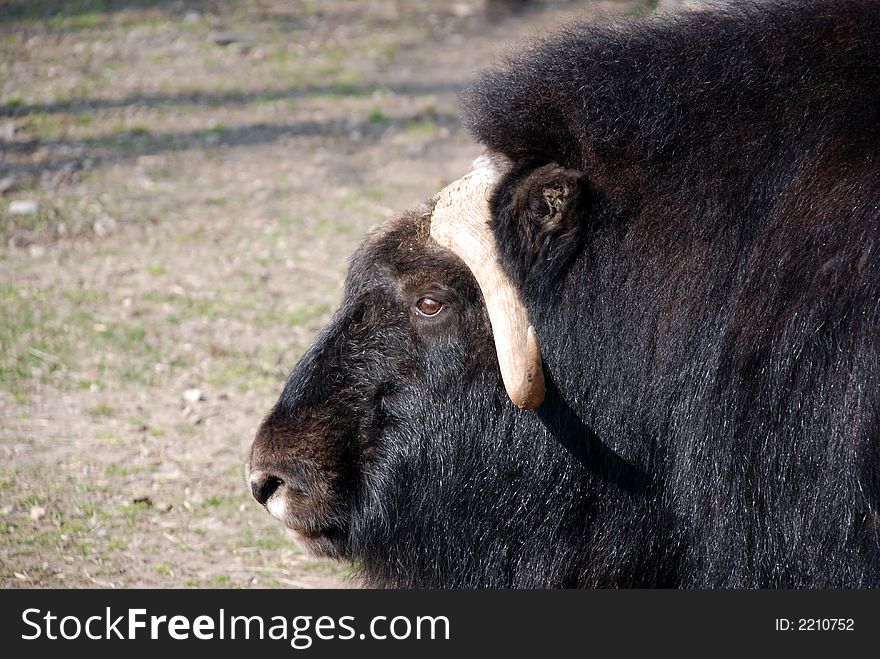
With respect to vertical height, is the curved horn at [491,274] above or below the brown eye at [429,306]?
above

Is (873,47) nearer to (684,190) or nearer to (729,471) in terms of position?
(684,190)

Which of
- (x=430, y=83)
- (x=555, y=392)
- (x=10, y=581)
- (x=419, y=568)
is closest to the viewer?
(x=555, y=392)

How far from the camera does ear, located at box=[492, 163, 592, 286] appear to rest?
7.73 feet

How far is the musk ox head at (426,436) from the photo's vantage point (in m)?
2.55

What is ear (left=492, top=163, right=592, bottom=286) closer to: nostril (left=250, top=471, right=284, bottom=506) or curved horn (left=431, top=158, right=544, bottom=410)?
curved horn (left=431, top=158, right=544, bottom=410)

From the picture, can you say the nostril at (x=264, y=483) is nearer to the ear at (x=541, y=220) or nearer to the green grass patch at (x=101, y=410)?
the ear at (x=541, y=220)

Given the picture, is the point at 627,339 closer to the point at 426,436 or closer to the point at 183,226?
the point at 426,436

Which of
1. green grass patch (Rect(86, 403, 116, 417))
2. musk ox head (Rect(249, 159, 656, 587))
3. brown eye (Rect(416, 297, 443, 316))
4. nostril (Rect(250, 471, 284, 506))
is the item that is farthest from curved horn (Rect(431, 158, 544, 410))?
green grass patch (Rect(86, 403, 116, 417))

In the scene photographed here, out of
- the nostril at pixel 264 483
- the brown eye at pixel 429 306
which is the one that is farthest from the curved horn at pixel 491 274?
the nostril at pixel 264 483

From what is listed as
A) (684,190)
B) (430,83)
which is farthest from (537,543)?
(430,83)

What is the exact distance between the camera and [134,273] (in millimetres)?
5660

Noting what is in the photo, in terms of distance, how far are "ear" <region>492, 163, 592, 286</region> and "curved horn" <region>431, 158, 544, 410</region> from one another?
0.16 feet

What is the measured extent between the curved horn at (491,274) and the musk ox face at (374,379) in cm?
7

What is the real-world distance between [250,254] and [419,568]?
3511 millimetres
